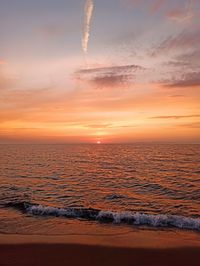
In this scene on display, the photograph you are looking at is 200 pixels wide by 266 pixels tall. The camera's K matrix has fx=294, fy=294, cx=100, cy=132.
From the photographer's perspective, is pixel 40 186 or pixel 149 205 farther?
pixel 40 186

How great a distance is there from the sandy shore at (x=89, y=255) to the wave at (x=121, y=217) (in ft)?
11.7

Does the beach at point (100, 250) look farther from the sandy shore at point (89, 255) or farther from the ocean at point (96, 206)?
the ocean at point (96, 206)

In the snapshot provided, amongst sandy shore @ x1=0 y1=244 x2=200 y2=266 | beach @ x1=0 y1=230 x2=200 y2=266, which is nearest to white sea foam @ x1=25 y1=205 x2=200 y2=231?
beach @ x1=0 y1=230 x2=200 y2=266

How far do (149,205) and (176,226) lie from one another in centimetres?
457

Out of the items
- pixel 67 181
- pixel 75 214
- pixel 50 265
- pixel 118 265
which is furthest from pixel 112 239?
pixel 67 181

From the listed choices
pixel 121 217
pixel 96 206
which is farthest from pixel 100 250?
pixel 96 206

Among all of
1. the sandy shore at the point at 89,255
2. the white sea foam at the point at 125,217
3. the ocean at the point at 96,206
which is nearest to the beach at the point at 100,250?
the sandy shore at the point at 89,255

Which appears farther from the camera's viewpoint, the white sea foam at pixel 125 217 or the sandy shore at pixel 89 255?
the white sea foam at pixel 125 217

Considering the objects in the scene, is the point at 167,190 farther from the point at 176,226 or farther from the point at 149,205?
the point at 176,226

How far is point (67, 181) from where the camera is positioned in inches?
1099

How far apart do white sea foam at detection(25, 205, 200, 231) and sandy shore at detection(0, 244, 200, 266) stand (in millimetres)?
3543

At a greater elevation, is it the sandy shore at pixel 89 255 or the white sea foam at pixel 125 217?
the sandy shore at pixel 89 255

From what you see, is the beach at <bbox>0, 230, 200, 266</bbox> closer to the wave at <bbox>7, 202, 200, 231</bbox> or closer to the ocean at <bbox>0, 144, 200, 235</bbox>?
the ocean at <bbox>0, 144, 200, 235</bbox>

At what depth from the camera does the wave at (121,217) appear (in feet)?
44.6
